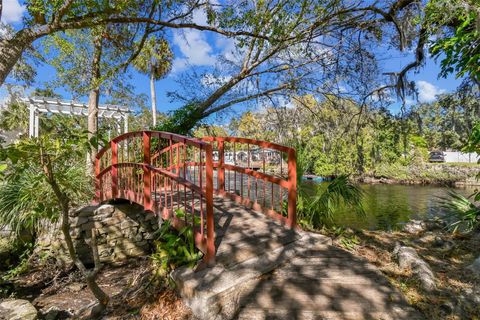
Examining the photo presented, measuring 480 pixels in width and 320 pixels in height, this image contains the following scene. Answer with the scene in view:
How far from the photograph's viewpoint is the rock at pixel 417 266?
2.47m

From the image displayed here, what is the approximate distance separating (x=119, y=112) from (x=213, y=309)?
31.2ft

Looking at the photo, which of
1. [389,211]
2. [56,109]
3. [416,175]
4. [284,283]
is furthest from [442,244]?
[416,175]

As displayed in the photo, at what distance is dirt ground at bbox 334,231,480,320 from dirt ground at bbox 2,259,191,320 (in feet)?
6.64

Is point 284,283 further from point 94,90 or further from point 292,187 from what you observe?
point 94,90

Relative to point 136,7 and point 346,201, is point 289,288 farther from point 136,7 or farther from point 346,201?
point 136,7

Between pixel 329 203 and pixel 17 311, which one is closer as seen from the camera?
pixel 17 311

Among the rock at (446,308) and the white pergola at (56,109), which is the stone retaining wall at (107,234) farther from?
the white pergola at (56,109)

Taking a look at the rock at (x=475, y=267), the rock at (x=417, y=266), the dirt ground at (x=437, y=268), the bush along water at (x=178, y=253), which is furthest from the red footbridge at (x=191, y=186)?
the rock at (x=475, y=267)

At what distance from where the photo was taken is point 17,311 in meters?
3.12

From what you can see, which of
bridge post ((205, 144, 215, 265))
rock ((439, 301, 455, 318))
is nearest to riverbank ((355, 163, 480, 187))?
rock ((439, 301, 455, 318))

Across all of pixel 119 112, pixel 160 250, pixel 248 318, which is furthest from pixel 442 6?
pixel 119 112

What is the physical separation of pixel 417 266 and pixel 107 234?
5.00 m

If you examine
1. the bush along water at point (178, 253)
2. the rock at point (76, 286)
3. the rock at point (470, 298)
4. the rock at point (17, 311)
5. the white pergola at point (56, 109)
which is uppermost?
the white pergola at point (56, 109)

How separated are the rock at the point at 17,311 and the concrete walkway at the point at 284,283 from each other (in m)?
1.94
